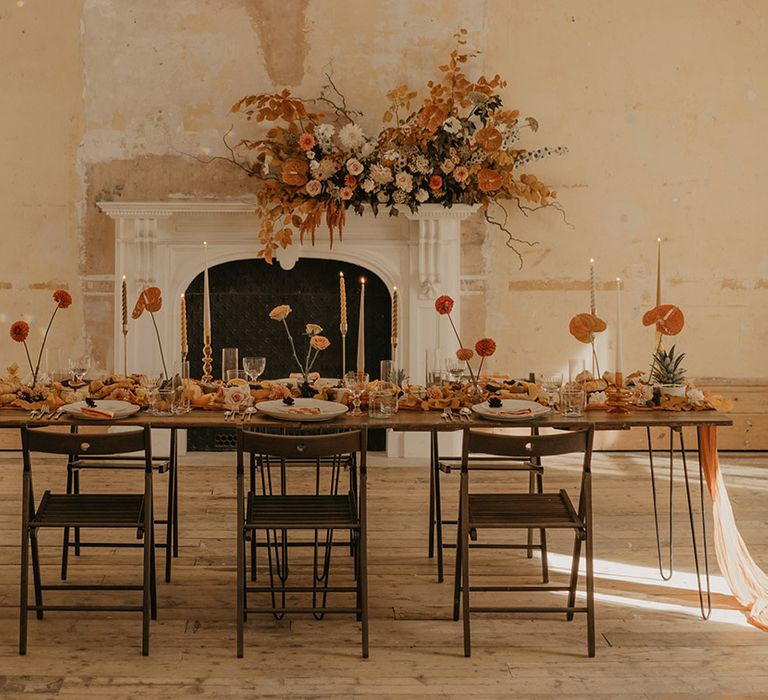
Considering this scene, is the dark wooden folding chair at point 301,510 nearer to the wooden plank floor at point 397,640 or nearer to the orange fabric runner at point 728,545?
the wooden plank floor at point 397,640

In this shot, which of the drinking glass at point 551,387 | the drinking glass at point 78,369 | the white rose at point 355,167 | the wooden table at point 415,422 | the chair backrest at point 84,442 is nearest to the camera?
the chair backrest at point 84,442

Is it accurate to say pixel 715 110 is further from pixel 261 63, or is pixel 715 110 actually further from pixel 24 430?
pixel 24 430

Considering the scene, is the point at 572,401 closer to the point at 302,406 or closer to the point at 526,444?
the point at 526,444

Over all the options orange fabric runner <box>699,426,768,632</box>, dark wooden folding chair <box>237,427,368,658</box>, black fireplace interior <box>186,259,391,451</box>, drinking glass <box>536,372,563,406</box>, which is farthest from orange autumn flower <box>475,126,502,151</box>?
dark wooden folding chair <box>237,427,368,658</box>

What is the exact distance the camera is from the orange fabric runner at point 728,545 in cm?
376

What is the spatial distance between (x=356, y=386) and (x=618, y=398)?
107cm

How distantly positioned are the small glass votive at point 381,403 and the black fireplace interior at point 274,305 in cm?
316

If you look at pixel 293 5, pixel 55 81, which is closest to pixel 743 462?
pixel 293 5

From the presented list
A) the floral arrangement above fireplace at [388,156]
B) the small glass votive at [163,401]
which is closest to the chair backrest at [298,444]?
the small glass votive at [163,401]

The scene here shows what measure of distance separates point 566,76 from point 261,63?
7.11 feet

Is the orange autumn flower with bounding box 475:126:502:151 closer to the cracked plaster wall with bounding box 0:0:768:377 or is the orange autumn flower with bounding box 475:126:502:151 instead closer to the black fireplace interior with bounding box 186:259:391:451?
the cracked plaster wall with bounding box 0:0:768:377

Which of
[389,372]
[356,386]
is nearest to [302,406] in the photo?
[356,386]

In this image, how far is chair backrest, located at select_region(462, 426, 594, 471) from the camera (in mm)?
3199

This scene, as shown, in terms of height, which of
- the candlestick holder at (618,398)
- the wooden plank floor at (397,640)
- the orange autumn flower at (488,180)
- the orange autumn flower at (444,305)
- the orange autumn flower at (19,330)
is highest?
the orange autumn flower at (488,180)
